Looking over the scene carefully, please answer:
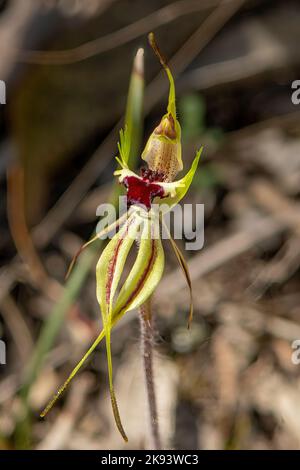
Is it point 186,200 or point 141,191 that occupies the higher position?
point 186,200

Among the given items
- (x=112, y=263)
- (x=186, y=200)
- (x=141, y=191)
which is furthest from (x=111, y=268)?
(x=186, y=200)

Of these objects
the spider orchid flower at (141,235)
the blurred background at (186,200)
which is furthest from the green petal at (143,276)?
the blurred background at (186,200)

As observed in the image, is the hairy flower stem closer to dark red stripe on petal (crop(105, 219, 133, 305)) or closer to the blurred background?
dark red stripe on petal (crop(105, 219, 133, 305))

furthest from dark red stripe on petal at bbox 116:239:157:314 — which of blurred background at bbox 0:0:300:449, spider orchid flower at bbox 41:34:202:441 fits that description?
blurred background at bbox 0:0:300:449

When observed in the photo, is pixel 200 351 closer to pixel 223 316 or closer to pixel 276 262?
pixel 223 316

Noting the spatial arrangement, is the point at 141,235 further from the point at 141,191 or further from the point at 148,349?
the point at 148,349

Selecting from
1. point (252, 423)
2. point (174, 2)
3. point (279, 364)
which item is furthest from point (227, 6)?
point (252, 423)
